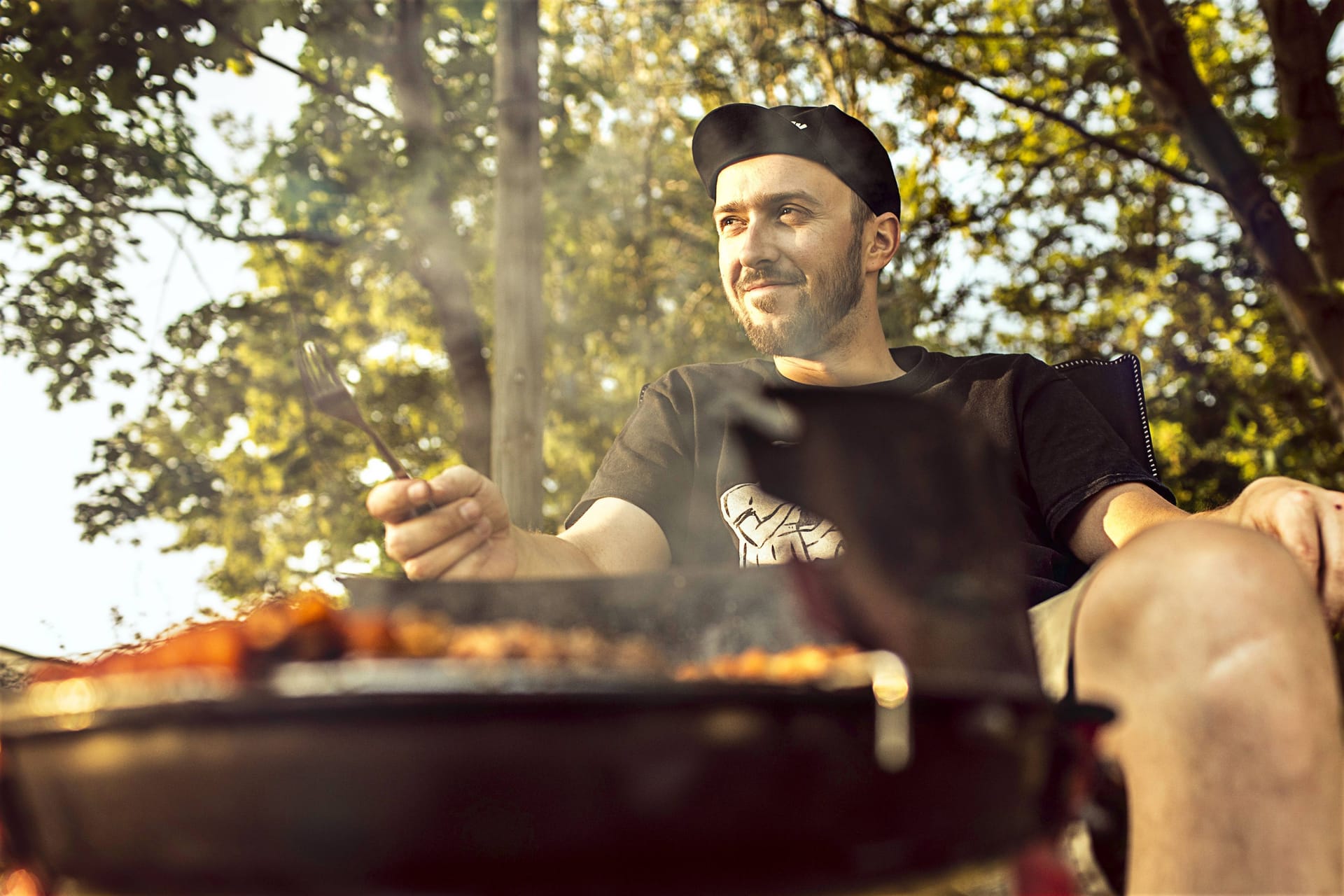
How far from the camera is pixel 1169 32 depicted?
4.29m

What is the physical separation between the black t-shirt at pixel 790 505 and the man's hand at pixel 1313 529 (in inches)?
21.5

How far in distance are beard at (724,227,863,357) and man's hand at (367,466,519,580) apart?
42.3 inches

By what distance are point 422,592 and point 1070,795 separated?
28.2 inches

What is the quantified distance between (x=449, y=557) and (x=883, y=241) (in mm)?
1633

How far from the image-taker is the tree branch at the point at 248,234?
5.73 metres

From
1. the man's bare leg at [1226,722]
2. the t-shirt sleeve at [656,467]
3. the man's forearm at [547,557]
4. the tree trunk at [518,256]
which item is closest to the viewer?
the man's bare leg at [1226,722]

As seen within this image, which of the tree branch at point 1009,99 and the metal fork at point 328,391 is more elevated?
the tree branch at point 1009,99

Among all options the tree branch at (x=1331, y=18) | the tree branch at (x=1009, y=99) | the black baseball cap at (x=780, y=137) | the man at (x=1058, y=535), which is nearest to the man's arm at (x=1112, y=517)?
the man at (x=1058, y=535)

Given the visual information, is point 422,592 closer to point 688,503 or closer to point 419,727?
point 419,727

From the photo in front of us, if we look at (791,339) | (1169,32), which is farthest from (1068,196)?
(791,339)

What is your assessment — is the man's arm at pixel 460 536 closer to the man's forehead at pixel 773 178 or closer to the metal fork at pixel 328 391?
the metal fork at pixel 328 391

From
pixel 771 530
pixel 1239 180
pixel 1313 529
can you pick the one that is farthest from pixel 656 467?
pixel 1239 180

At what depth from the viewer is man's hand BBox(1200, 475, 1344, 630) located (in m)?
1.11

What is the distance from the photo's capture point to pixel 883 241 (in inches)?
101
